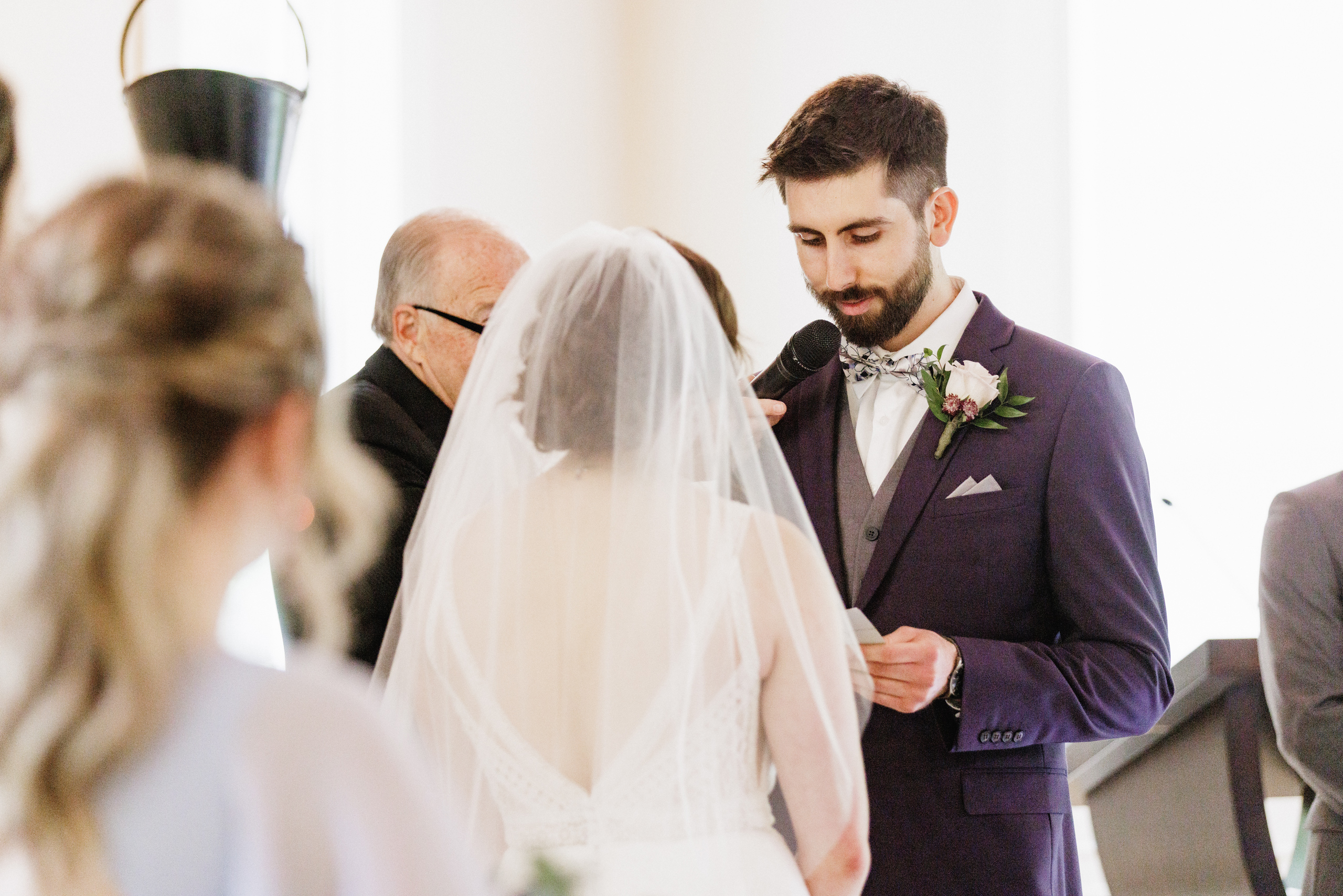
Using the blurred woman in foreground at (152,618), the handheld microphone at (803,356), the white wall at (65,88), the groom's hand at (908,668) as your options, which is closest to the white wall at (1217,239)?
the handheld microphone at (803,356)

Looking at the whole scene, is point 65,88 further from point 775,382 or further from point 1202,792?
point 1202,792

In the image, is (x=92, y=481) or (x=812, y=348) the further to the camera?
(x=812, y=348)

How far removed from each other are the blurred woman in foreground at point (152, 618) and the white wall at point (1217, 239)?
11.7ft

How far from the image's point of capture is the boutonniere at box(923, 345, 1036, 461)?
2043 mm

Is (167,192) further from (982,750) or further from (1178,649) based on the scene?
(1178,649)

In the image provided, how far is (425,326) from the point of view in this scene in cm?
259

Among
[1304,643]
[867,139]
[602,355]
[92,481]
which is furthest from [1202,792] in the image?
[92,481]

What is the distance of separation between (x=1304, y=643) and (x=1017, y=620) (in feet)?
2.53

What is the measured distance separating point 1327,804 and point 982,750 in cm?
84

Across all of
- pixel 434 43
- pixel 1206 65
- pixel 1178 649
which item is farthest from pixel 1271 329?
pixel 434 43

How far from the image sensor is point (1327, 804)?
2.27m

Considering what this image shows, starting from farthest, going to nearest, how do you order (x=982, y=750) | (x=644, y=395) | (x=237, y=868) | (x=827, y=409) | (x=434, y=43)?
(x=434, y=43), (x=827, y=409), (x=982, y=750), (x=644, y=395), (x=237, y=868)

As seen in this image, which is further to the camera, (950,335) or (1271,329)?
(1271,329)

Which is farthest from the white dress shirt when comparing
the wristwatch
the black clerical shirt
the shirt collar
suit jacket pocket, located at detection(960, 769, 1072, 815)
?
the black clerical shirt
